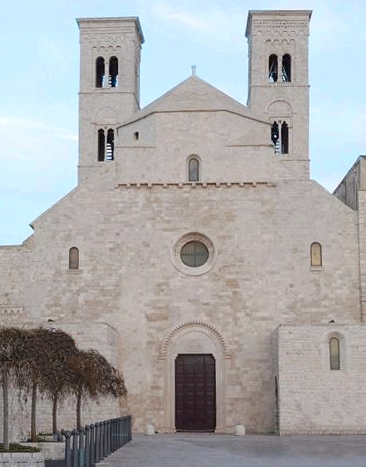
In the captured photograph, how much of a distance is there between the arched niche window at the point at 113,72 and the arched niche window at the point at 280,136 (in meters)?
8.86

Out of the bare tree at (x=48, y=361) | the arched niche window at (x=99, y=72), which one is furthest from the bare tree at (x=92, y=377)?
the arched niche window at (x=99, y=72)

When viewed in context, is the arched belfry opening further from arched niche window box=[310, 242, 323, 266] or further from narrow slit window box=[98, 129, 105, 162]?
narrow slit window box=[98, 129, 105, 162]

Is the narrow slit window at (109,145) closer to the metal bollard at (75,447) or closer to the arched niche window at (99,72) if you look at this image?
the arched niche window at (99,72)

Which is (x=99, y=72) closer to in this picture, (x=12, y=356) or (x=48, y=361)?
(x=48, y=361)

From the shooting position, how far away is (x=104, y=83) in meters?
52.9

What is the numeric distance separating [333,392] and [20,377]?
1403cm

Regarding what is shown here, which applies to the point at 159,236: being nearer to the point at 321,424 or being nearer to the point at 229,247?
the point at 229,247

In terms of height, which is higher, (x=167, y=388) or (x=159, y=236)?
(x=159, y=236)

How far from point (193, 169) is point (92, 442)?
16897 mm

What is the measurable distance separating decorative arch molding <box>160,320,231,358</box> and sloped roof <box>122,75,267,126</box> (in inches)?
316

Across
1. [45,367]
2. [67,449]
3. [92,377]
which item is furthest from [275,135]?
[67,449]

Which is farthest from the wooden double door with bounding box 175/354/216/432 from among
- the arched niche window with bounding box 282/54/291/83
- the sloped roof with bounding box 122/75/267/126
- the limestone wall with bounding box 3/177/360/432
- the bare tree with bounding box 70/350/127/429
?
the arched niche window with bounding box 282/54/291/83

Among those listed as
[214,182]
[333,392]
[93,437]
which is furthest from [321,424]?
[93,437]

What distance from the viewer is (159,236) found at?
36.5 meters
